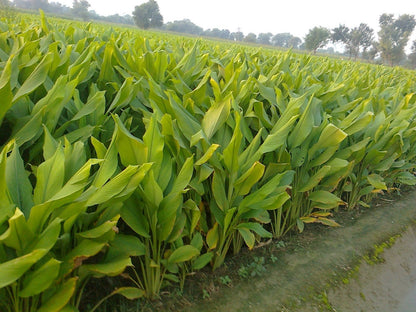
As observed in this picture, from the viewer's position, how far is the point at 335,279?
165 centimetres

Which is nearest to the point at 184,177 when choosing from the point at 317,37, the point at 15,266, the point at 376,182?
the point at 15,266

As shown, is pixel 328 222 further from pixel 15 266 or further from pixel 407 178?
pixel 15 266

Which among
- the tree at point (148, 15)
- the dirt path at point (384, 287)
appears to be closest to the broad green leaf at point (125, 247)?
the dirt path at point (384, 287)

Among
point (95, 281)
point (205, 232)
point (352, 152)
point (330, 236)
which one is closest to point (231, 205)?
point (205, 232)

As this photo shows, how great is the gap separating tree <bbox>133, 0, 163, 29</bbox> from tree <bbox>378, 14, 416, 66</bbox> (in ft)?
128

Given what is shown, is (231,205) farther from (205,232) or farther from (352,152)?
(352,152)

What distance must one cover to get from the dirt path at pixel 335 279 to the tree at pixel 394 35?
184 feet

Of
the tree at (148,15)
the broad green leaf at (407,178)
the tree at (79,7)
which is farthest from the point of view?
the tree at (79,7)

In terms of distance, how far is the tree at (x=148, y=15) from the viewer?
2283 inches

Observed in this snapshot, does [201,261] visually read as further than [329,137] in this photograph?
No

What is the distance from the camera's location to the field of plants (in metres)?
0.90

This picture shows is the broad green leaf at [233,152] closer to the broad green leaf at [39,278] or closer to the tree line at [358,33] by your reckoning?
the broad green leaf at [39,278]

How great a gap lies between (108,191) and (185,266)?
670 millimetres

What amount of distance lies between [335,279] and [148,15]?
208 feet
